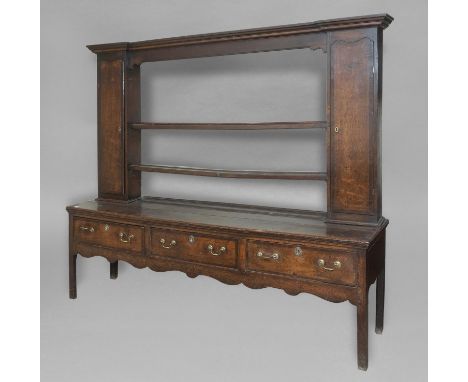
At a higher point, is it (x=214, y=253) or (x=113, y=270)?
(x=214, y=253)

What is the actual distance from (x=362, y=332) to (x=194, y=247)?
3.62 ft

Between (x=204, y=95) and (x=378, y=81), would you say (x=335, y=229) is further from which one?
(x=204, y=95)

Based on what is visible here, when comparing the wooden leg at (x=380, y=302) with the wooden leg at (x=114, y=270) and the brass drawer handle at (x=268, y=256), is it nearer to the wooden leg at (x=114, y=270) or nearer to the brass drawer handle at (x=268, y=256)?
the brass drawer handle at (x=268, y=256)

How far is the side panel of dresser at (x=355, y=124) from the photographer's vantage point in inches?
110

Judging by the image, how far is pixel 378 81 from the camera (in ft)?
9.21

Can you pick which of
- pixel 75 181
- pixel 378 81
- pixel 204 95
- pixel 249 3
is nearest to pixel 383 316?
pixel 378 81

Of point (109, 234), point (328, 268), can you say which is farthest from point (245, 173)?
point (109, 234)

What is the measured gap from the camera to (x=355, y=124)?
2.85 m

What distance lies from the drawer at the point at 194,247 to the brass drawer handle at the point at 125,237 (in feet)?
0.60

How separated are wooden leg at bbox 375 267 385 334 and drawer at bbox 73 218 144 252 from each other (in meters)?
1.54

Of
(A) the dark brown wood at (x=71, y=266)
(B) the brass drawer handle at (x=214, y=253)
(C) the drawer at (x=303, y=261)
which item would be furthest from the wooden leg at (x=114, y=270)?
(C) the drawer at (x=303, y=261)

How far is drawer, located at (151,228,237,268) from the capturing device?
296cm

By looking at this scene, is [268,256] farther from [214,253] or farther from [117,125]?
[117,125]

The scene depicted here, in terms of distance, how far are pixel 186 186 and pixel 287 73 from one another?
3.93ft
